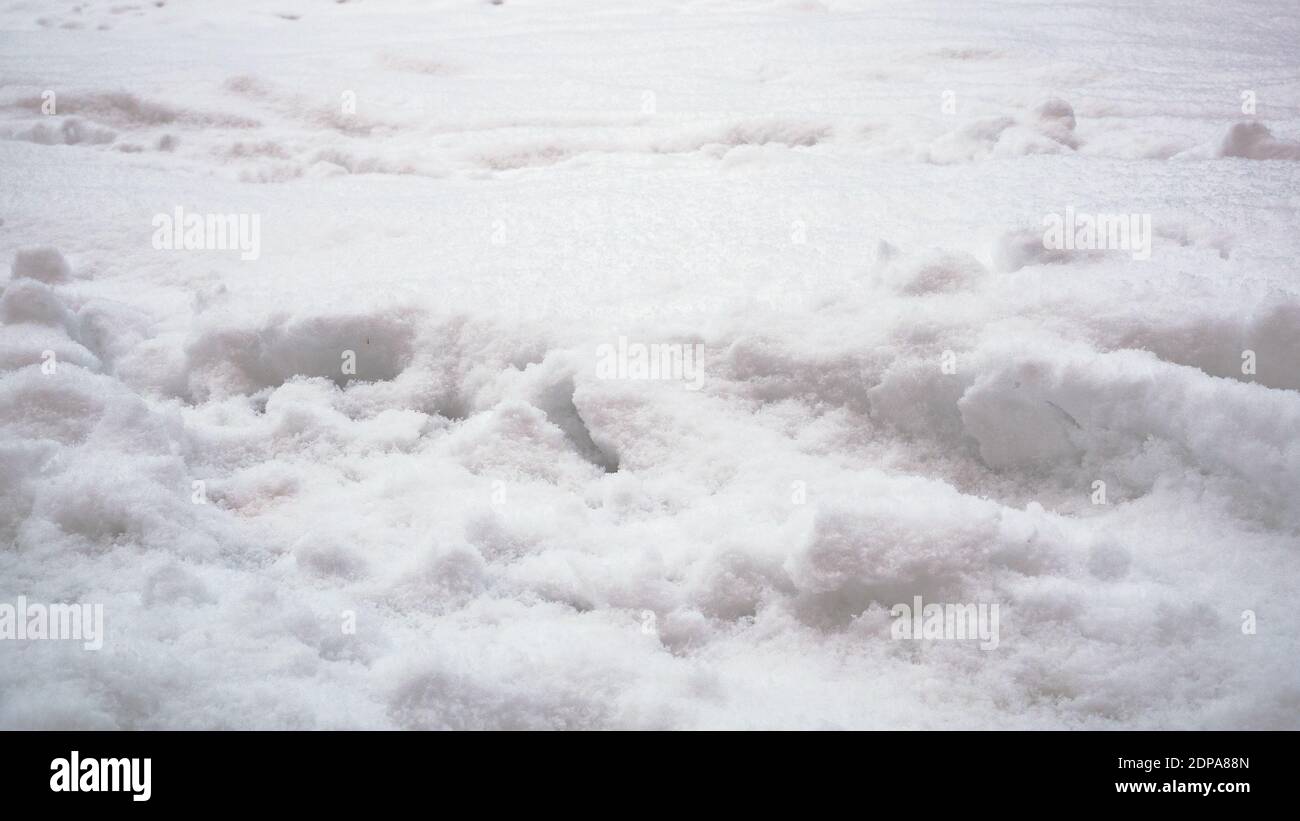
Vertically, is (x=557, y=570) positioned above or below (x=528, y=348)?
below

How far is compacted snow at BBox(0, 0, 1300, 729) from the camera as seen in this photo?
167 centimetres

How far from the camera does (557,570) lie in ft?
6.59

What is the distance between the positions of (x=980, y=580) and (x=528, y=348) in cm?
140

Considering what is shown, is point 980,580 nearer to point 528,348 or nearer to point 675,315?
point 675,315

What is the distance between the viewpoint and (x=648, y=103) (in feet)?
17.7

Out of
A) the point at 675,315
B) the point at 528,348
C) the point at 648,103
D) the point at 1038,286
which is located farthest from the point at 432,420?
the point at 648,103

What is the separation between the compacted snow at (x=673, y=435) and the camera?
167cm

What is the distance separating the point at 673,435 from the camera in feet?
7.80

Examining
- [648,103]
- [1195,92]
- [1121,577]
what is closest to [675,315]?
[1121,577]

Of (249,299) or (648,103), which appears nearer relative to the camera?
(249,299)
